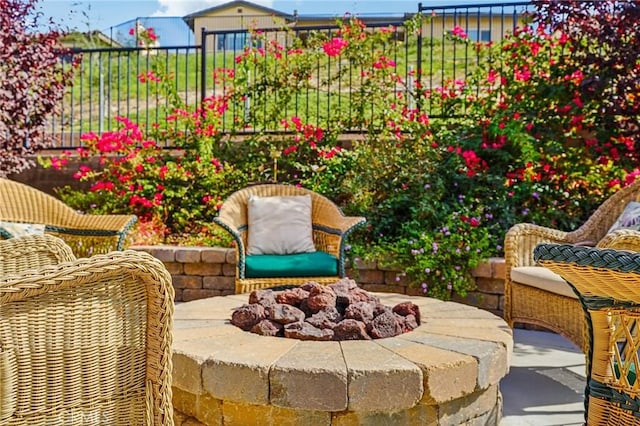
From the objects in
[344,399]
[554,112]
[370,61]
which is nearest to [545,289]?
[344,399]

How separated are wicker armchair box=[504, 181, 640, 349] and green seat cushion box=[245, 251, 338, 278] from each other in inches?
38.8

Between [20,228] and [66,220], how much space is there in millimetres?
352

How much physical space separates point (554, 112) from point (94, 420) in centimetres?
475

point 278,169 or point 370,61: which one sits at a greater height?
point 370,61

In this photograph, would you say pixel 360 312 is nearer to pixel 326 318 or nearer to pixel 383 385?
pixel 326 318

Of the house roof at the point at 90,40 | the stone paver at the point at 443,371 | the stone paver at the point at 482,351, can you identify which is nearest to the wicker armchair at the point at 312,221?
the stone paver at the point at 482,351

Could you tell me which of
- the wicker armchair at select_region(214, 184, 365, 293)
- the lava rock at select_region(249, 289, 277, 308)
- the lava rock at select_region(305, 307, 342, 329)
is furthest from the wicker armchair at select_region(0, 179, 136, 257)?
the lava rock at select_region(305, 307, 342, 329)

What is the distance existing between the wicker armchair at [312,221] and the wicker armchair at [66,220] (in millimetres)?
571

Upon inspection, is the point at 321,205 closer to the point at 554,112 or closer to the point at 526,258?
the point at 526,258

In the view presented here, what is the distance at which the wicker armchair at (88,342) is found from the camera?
3.80 ft

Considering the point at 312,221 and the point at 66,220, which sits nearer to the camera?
the point at 66,220

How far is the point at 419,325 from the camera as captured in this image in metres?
2.57

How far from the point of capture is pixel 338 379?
6.33 ft

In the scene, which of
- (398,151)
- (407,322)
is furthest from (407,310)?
(398,151)
